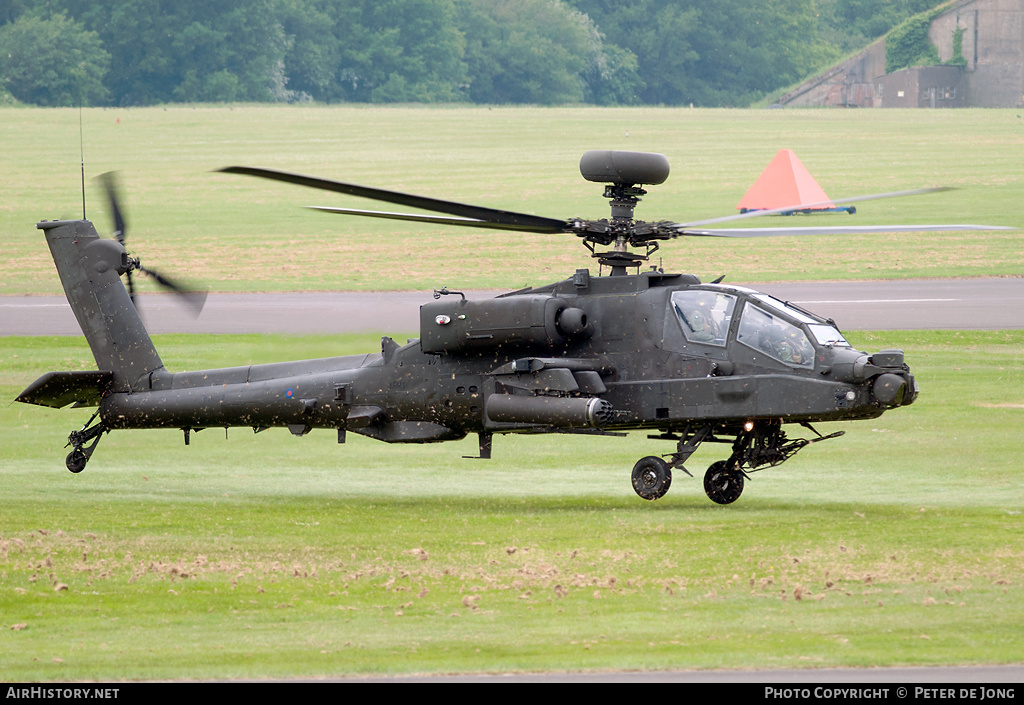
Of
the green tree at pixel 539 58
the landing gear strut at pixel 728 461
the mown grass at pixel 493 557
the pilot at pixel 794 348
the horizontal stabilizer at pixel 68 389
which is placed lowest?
the mown grass at pixel 493 557

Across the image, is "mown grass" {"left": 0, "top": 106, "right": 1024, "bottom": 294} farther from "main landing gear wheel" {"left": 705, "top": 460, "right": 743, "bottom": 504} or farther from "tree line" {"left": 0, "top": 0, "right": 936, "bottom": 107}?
"main landing gear wheel" {"left": 705, "top": 460, "right": 743, "bottom": 504}

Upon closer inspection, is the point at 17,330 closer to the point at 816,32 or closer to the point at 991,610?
the point at 991,610

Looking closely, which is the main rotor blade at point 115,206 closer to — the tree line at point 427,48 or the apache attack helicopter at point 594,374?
the apache attack helicopter at point 594,374

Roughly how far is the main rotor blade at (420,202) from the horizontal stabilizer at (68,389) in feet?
17.6

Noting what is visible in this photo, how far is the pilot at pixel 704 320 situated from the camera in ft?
56.1

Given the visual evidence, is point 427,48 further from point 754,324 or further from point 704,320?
point 754,324

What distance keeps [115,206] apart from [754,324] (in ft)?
28.1

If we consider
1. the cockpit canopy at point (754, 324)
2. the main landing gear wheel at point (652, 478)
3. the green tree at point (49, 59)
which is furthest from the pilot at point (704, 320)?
the green tree at point (49, 59)

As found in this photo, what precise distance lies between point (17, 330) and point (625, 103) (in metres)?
109

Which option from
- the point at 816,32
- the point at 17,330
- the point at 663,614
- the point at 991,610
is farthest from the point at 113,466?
the point at 816,32

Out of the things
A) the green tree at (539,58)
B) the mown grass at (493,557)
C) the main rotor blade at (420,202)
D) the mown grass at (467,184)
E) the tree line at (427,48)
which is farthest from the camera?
the green tree at (539,58)

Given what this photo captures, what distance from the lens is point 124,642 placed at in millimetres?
11977

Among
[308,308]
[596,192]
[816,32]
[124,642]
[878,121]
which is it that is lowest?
[124,642]

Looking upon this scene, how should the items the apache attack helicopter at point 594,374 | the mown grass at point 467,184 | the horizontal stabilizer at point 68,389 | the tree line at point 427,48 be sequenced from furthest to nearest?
1. the tree line at point 427,48
2. the mown grass at point 467,184
3. the horizontal stabilizer at point 68,389
4. the apache attack helicopter at point 594,374
